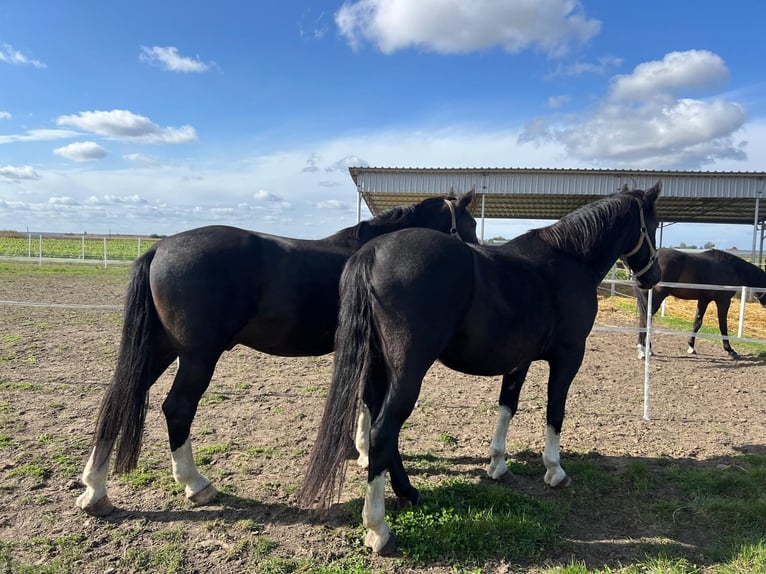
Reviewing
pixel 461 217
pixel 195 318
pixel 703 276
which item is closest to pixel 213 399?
pixel 195 318

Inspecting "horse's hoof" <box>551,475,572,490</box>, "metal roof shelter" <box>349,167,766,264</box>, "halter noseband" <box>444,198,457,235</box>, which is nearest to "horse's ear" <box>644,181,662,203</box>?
"halter noseband" <box>444,198,457,235</box>

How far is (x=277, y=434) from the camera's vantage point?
430 centimetres

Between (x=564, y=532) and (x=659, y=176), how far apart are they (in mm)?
15417

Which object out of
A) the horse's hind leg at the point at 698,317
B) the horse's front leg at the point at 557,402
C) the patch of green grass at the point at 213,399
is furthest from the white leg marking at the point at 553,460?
the horse's hind leg at the point at 698,317

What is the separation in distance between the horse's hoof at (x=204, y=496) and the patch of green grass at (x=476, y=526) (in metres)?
1.20

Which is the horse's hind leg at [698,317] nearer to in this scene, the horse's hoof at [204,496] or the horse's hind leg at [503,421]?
the horse's hind leg at [503,421]

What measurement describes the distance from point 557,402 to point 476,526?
1.12m

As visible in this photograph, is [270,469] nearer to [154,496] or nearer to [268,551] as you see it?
[154,496]

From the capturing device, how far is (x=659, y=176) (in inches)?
595

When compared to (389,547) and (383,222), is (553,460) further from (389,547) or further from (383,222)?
(383,222)

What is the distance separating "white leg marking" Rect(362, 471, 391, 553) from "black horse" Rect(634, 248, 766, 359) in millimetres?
7346

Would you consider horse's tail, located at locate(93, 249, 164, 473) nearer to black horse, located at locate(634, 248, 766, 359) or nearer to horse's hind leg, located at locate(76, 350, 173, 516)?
horse's hind leg, located at locate(76, 350, 173, 516)

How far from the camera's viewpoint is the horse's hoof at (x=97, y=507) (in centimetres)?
289

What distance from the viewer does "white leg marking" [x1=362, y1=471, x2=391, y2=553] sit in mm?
2615
